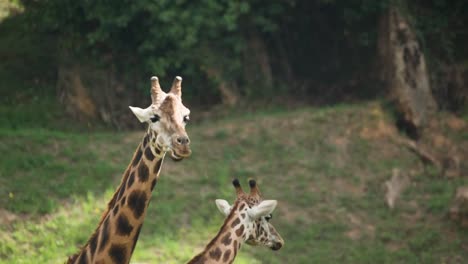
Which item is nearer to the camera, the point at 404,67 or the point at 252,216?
the point at 252,216

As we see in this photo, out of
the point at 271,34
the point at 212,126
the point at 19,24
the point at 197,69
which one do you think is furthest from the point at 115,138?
the point at 271,34

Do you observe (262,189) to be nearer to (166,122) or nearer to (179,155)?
(166,122)

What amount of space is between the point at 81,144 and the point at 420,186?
6551 millimetres

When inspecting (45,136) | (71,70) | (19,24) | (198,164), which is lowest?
(198,164)

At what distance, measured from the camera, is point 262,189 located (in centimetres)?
1594

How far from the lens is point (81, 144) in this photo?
1625 centimetres

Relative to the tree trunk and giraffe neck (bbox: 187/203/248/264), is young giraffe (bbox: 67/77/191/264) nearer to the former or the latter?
giraffe neck (bbox: 187/203/248/264)

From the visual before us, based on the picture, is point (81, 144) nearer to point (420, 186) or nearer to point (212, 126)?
point (212, 126)

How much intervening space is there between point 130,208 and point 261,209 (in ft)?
4.54

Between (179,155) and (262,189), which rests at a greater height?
(179,155)

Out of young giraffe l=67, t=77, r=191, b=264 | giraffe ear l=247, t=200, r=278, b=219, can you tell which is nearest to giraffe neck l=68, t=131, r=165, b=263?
young giraffe l=67, t=77, r=191, b=264

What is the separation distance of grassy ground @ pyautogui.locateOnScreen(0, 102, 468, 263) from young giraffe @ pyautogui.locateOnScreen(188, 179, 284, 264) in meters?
4.12

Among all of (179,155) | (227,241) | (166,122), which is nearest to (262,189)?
(227,241)

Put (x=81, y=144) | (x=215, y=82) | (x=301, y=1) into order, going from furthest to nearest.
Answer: (x=301, y=1)
(x=215, y=82)
(x=81, y=144)
